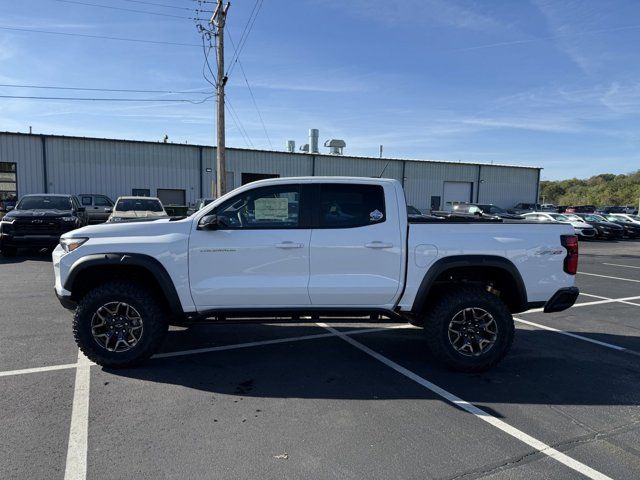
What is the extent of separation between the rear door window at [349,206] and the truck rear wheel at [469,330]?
1.14 metres

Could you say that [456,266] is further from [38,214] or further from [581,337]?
[38,214]

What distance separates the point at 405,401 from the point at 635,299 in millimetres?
7350

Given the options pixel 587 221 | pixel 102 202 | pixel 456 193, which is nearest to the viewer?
pixel 102 202

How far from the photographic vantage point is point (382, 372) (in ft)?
15.3

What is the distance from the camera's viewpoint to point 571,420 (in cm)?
368

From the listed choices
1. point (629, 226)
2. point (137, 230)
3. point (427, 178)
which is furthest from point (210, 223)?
point (427, 178)

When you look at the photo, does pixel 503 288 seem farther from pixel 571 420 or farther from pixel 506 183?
pixel 506 183

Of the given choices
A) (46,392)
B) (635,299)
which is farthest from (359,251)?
(635,299)

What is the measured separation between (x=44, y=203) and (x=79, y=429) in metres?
12.1

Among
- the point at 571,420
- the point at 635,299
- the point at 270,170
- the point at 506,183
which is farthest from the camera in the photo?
the point at 506,183

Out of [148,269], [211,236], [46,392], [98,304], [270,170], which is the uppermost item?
[270,170]

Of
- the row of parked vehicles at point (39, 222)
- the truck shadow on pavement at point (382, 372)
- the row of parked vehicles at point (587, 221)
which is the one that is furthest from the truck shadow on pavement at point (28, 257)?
the row of parked vehicles at point (587, 221)

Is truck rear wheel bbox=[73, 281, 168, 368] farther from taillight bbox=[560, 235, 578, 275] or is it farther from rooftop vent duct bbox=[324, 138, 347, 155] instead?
rooftop vent duct bbox=[324, 138, 347, 155]

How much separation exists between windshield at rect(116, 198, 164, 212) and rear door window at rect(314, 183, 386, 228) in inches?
461
